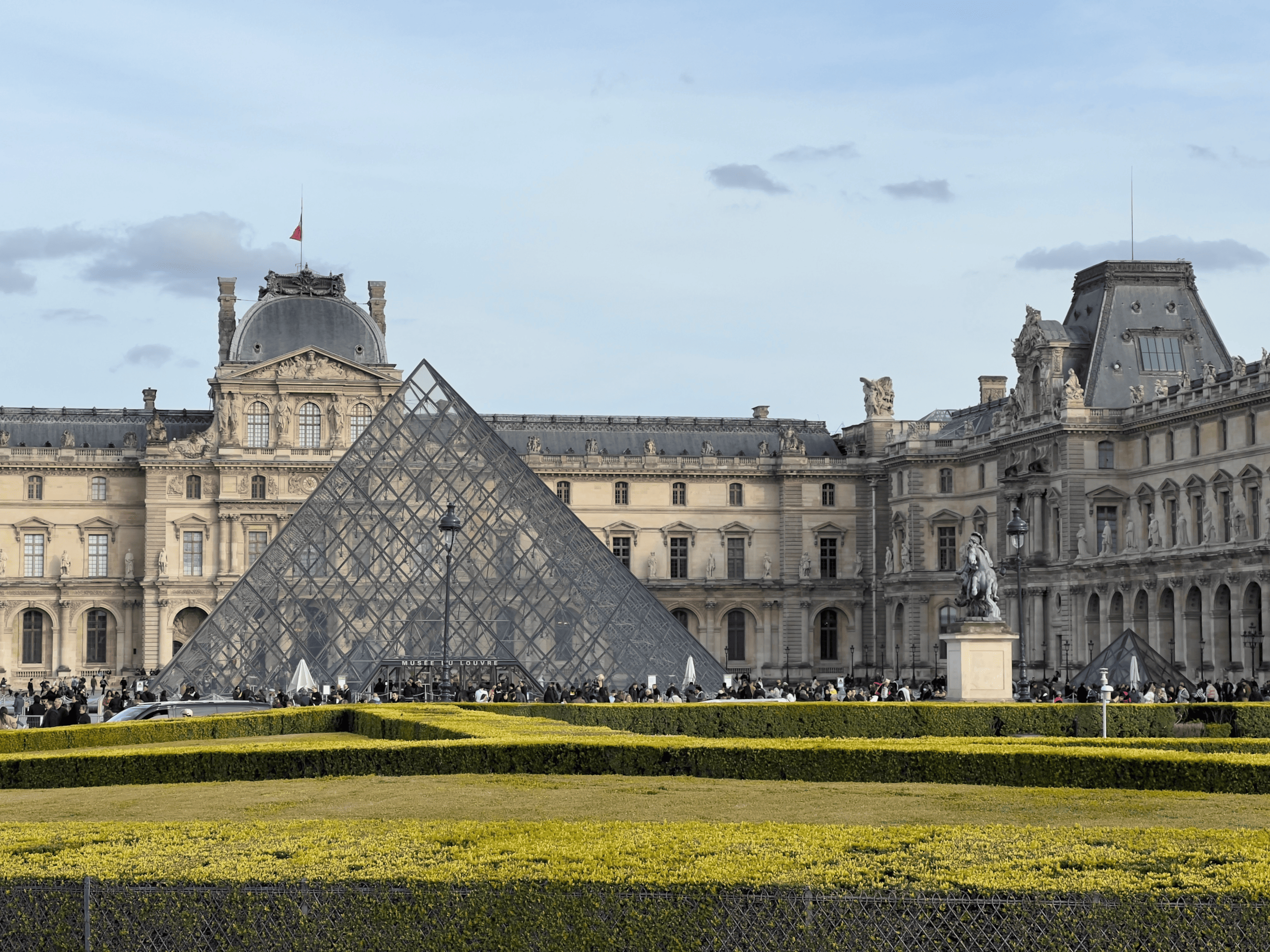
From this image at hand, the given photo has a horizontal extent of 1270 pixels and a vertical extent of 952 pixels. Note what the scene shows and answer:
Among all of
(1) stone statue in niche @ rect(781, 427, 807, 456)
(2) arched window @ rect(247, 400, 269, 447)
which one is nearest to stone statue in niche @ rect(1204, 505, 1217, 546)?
(1) stone statue in niche @ rect(781, 427, 807, 456)

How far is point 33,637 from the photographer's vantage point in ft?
218

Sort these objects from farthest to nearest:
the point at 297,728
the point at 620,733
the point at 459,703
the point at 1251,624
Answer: the point at 1251,624 < the point at 459,703 < the point at 297,728 < the point at 620,733

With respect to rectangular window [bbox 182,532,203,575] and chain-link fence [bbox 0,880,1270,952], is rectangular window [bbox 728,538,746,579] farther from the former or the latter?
chain-link fence [bbox 0,880,1270,952]

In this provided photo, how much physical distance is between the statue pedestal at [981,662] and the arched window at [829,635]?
4032cm

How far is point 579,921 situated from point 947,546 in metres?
58.3

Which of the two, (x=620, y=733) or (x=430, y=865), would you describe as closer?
(x=430, y=865)

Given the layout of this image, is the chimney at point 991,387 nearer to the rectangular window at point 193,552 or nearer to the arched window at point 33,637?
the rectangular window at point 193,552

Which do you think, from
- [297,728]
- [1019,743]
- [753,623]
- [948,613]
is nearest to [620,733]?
[1019,743]

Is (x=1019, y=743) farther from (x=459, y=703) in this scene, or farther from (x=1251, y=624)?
(x=1251, y=624)

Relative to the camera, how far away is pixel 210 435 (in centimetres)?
6525

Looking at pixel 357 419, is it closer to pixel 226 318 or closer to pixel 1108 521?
pixel 226 318

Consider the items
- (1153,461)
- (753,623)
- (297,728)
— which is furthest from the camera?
(753,623)

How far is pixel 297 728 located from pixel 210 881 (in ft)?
49.5

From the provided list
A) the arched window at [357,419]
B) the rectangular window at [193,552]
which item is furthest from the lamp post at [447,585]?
the rectangular window at [193,552]
